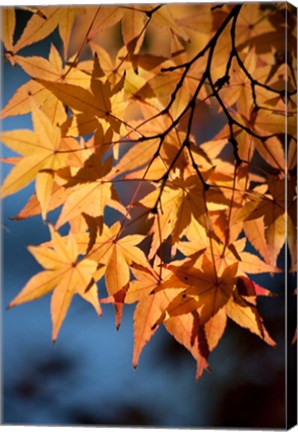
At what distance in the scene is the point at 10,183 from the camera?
1.04 meters

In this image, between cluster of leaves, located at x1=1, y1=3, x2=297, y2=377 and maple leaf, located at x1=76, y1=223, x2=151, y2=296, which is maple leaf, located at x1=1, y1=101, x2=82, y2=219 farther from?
maple leaf, located at x1=76, y1=223, x2=151, y2=296

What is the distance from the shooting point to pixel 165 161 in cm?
108

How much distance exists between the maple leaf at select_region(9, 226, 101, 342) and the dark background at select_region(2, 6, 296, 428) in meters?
0.20

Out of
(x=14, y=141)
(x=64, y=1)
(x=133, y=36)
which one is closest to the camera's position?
(x=14, y=141)

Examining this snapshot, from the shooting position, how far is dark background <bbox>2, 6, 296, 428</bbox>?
1279 mm

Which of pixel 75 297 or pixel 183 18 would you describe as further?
pixel 75 297

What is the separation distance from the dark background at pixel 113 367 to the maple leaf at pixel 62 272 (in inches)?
7.8

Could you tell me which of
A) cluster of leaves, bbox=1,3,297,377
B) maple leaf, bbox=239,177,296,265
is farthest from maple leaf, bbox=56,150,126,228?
maple leaf, bbox=239,177,296,265

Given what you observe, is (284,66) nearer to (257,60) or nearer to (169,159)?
(257,60)

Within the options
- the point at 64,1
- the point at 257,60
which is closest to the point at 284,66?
the point at 257,60

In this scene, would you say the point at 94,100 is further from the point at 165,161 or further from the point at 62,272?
the point at 62,272

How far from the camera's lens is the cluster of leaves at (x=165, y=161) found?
41.8 inches

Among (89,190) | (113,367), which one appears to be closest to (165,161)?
(89,190)

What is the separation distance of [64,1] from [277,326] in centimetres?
66
